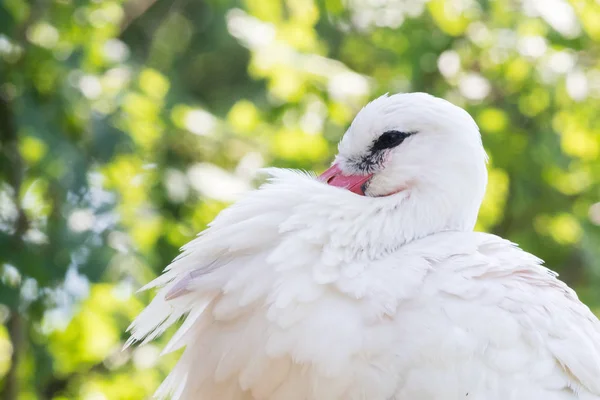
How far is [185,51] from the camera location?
5.46 metres

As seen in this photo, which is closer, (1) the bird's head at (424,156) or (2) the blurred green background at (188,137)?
(1) the bird's head at (424,156)

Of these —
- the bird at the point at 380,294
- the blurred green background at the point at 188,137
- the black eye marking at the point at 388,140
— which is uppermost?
the black eye marking at the point at 388,140

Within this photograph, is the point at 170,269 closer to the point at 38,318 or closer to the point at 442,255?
the point at 442,255

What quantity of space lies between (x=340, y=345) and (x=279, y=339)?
0.48 feet

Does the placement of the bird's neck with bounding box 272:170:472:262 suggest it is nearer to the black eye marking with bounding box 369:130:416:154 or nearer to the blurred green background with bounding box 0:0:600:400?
the black eye marking with bounding box 369:130:416:154

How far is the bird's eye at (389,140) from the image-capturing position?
224 centimetres

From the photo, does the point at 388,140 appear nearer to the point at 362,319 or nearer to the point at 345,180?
the point at 345,180

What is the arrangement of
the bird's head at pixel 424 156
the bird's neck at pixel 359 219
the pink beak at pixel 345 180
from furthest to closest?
the pink beak at pixel 345 180, the bird's head at pixel 424 156, the bird's neck at pixel 359 219

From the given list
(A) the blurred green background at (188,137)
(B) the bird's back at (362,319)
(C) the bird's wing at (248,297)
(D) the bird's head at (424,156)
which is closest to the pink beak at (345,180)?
(D) the bird's head at (424,156)

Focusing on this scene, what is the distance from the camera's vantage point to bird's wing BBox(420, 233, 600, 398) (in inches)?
74.9

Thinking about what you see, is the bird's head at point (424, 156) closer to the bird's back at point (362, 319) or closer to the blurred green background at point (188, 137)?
the bird's back at point (362, 319)

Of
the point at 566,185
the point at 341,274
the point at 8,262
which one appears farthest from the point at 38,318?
the point at 566,185

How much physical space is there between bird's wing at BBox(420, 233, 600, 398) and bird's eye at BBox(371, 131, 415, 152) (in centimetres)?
31

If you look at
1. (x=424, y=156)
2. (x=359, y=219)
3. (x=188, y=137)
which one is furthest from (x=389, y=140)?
(x=188, y=137)
